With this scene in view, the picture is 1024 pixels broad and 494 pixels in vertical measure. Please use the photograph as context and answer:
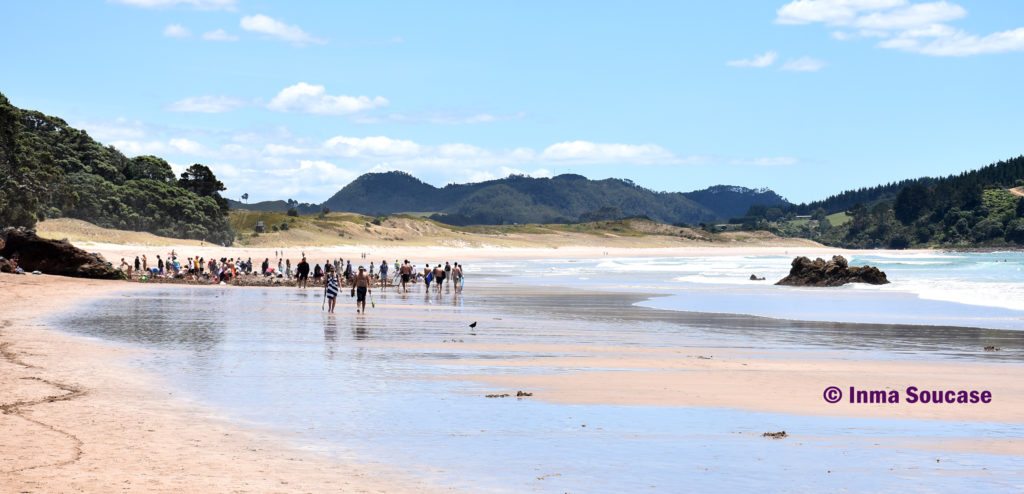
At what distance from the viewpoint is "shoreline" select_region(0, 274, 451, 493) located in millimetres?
8750

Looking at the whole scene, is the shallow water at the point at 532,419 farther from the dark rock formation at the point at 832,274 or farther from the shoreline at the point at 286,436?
the dark rock formation at the point at 832,274

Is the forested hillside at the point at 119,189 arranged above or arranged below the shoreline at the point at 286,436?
above

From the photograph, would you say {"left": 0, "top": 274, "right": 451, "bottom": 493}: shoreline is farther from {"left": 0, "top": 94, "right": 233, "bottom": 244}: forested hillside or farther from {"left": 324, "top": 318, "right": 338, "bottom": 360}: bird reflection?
{"left": 0, "top": 94, "right": 233, "bottom": 244}: forested hillside

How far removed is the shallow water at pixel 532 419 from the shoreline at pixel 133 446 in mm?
509

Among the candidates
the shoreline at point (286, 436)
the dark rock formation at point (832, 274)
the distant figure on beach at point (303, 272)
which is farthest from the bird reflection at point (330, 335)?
the dark rock formation at point (832, 274)

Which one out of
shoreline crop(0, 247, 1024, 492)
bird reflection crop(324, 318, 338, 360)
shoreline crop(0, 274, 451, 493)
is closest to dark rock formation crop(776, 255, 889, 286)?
shoreline crop(0, 247, 1024, 492)

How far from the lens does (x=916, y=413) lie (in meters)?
13.2

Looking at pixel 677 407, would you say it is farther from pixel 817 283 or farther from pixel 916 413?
pixel 817 283

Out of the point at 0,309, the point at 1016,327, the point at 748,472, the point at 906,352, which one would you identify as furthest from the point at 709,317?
the point at 748,472

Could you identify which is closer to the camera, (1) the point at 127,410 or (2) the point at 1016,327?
(1) the point at 127,410

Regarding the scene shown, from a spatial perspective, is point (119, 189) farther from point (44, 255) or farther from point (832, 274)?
point (832, 274)

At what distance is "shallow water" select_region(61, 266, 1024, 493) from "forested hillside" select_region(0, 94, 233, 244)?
82.7m

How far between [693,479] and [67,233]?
313ft

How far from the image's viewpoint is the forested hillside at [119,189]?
364ft
